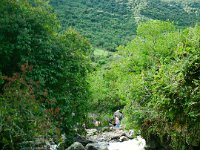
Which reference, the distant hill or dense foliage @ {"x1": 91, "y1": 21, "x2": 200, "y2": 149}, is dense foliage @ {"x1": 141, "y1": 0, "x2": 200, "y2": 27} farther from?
dense foliage @ {"x1": 91, "y1": 21, "x2": 200, "y2": 149}

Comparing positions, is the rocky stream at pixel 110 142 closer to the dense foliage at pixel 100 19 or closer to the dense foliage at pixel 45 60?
the dense foliage at pixel 45 60

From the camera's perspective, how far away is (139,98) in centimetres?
1694

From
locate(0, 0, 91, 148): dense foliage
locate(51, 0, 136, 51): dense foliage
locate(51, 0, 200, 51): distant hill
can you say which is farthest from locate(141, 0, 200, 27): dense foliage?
locate(0, 0, 91, 148): dense foliage

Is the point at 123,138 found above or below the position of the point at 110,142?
above

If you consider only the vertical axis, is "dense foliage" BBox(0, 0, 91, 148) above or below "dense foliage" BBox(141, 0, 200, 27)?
above

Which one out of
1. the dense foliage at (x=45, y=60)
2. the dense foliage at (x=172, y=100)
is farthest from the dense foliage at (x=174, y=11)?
the dense foliage at (x=172, y=100)

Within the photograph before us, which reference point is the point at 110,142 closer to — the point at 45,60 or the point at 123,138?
the point at 123,138

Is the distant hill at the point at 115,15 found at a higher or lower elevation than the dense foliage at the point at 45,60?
lower

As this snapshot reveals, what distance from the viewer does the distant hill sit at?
3625 inches

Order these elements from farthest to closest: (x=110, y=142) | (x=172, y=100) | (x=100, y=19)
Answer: (x=100, y=19) < (x=110, y=142) < (x=172, y=100)

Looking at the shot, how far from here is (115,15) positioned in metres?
109

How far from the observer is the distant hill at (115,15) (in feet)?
302

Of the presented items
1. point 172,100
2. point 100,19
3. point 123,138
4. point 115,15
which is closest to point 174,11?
point 115,15

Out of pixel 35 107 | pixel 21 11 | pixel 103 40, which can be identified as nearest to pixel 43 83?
pixel 21 11
